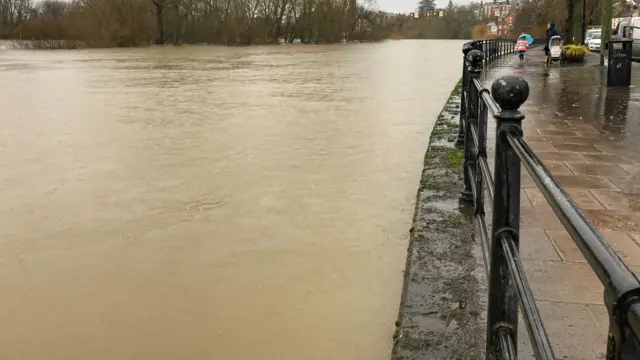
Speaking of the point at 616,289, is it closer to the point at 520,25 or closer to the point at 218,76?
the point at 218,76

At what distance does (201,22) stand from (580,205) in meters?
77.3

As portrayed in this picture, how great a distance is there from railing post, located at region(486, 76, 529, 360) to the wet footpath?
490 millimetres

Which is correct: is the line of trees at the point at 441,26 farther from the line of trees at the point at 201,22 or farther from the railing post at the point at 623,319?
the railing post at the point at 623,319

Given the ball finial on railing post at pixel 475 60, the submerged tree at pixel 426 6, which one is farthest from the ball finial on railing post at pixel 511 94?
the submerged tree at pixel 426 6

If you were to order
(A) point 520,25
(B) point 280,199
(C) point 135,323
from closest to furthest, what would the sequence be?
(C) point 135,323, (B) point 280,199, (A) point 520,25

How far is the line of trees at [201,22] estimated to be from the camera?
6794cm

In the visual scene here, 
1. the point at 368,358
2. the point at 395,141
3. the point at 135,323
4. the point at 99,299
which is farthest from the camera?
the point at 395,141

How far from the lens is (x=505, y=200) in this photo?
2137 millimetres

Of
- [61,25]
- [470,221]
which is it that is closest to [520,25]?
[61,25]

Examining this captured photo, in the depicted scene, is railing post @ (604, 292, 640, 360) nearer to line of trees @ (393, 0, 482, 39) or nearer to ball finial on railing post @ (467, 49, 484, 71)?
ball finial on railing post @ (467, 49, 484, 71)

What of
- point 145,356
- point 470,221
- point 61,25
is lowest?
point 145,356

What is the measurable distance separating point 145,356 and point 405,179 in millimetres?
4264

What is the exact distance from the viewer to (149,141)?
988 cm

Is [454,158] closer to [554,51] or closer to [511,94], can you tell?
[511,94]
